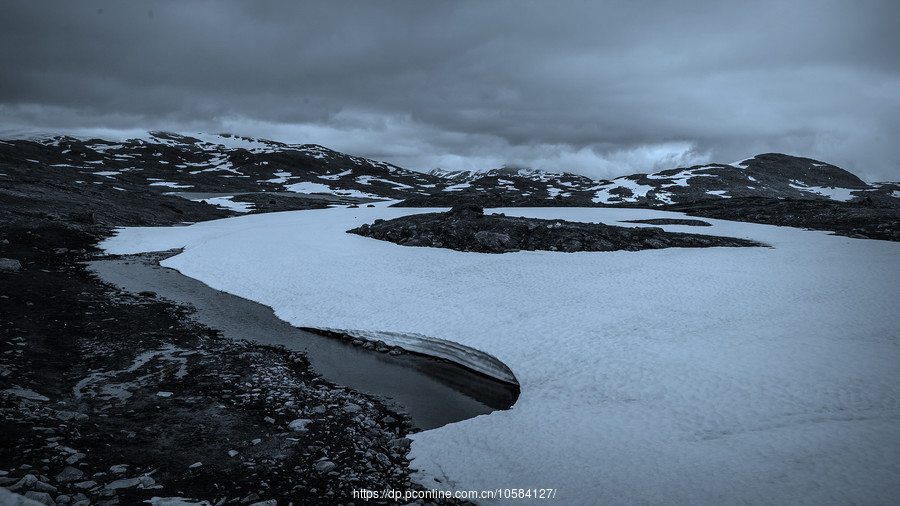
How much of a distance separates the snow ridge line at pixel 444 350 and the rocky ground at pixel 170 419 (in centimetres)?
402

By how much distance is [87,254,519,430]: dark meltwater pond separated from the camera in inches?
608

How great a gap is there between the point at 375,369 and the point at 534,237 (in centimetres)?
2635

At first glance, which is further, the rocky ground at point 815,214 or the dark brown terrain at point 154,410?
the rocky ground at point 815,214

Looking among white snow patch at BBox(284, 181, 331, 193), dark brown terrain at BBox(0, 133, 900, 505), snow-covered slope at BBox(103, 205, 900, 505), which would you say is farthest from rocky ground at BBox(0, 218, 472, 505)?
white snow patch at BBox(284, 181, 331, 193)

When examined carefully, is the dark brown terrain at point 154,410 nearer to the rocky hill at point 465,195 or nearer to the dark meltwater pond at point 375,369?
the dark meltwater pond at point 375,369

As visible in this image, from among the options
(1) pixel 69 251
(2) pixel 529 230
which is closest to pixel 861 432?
(2) pixel 529 230

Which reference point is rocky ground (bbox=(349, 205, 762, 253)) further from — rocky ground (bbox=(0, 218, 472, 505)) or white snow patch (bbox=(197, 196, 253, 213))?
white snow patch (bbox=(197, 196, 253, 213))

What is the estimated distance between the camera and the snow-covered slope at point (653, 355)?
10.4m

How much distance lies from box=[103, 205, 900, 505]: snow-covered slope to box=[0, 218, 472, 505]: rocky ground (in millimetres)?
2669

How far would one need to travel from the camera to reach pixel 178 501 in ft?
29.1

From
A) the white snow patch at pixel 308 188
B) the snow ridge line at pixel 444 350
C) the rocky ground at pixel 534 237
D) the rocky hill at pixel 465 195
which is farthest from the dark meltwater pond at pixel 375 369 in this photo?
the white snow patch at pixel 308 188

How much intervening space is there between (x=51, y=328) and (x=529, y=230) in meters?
35.1

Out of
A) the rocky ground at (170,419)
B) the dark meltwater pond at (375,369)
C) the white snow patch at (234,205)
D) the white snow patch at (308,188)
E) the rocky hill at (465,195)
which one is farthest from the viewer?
the white snow patch at (308,188)

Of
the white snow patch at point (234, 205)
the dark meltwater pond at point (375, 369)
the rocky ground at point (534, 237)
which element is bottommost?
the dark meltwater pond at point (375, 369)
